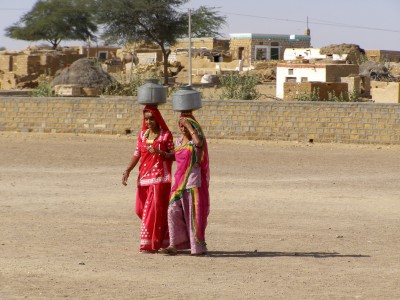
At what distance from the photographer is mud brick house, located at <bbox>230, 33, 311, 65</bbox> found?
6706 centimetres

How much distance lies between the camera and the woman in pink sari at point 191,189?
867 centimetres

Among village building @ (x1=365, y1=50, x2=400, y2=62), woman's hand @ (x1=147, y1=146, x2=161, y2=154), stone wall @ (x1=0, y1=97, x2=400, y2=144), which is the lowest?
stone wall @ (x1=0, y1=97, x2=400, y2=144)

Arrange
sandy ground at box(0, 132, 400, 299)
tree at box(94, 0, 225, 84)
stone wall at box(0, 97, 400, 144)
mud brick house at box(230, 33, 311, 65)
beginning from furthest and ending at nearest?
mud brick house at box(230, 33, 311, 65) → tree at box(94, 0, 225, 84) → stone wall at box(0, 97, 400, 144) → sandy ground at box(0, 132, 400, 299)

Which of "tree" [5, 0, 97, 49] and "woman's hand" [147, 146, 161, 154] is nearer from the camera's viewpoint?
"woman's hand" [147, 146, 161, 154]

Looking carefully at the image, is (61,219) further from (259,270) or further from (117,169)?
(117,169)

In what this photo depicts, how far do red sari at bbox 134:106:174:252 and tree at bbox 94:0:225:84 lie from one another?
142ft

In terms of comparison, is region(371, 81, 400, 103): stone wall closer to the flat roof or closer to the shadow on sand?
the shadow on sand

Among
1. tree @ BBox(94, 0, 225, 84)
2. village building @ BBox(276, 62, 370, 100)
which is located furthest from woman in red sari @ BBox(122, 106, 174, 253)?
tree @ BBox(94, 0, 225, 84)

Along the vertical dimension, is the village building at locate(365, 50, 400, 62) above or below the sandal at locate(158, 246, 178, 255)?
above

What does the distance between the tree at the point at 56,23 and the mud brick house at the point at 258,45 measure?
10.7m

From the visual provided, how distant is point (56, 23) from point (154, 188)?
64.2m

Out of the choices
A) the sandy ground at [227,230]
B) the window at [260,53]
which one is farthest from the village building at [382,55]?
the sandy ground at [227,230]

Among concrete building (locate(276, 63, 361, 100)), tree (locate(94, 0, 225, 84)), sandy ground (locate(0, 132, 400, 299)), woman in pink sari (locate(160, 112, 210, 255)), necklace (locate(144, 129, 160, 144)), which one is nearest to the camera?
sandy ground (locate(0, 132, 400, 299))

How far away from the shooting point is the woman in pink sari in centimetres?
867
